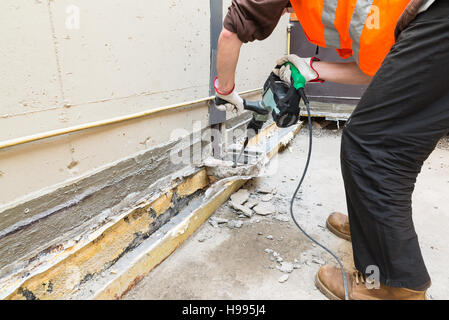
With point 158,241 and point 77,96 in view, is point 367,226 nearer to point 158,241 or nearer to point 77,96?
point 158,241

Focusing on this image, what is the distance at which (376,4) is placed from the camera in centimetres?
96

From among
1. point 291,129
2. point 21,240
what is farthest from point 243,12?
point 291,129

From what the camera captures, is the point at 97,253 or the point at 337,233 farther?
the point at 337,233

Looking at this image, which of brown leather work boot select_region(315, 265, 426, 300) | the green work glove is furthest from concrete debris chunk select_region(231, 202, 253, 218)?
the green work glove

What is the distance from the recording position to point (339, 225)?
1686mm

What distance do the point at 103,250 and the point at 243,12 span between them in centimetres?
118

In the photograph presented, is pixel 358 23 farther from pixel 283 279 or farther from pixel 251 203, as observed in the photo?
pixel 251 203

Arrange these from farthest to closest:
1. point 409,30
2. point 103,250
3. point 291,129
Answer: point 291,129 < point 103,250 < point 409,30

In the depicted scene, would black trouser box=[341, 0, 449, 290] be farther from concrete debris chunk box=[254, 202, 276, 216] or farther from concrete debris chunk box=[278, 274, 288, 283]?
concrete debris chunk box=[254, 202, 276, 216]

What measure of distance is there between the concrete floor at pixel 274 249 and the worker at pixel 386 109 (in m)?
0.34

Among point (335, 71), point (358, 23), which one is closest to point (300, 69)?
point (335, 71)

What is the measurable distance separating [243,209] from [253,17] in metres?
1.20

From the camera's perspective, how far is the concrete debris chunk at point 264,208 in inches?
74.8

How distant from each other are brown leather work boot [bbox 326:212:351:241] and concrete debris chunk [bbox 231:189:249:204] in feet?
1.94
